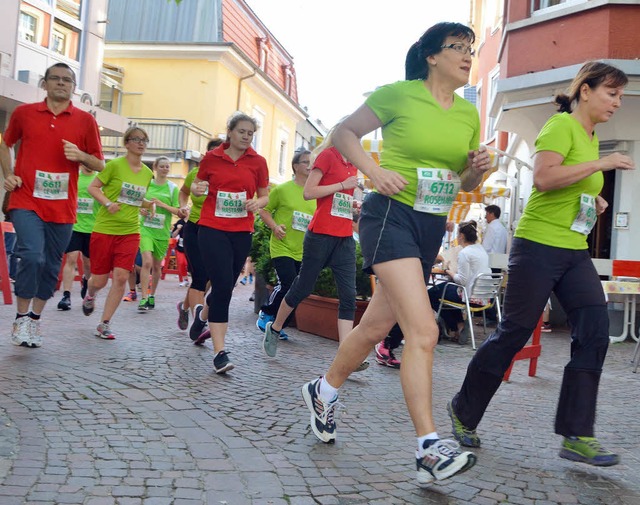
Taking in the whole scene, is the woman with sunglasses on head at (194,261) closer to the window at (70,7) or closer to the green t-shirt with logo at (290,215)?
the green t-shirt with logo at (290,215)

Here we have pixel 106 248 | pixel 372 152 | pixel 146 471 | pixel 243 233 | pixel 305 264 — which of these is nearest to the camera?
pixel 146 471

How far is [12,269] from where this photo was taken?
13.9 m

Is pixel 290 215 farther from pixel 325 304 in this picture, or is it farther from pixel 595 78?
pixel 595 78

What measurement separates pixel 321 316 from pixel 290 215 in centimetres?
137

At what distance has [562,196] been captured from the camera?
4.30m

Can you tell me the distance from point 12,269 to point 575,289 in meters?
11.5

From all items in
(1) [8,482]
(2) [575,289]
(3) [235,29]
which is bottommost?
(1) [8,482]

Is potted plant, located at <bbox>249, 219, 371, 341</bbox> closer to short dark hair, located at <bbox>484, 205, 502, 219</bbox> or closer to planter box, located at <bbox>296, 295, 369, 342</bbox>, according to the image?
planter box, located at <bbox>296, 295, 369, 342</bbox>

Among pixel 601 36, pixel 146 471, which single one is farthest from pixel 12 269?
pixel 146 471

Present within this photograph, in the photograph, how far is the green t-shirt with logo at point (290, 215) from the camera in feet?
28.2

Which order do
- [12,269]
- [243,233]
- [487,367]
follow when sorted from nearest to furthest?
[487,367] < [243,233] < [12,269]

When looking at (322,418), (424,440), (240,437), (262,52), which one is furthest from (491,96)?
(424,440)

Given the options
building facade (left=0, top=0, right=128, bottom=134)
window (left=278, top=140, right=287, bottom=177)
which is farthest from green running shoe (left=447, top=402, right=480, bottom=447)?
window (left=278, top=140, right=287, bottom=177)

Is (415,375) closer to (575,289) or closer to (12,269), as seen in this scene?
(575,289)
